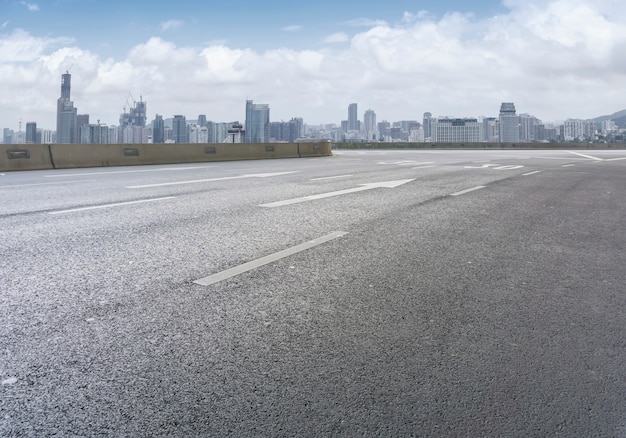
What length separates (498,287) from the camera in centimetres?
393

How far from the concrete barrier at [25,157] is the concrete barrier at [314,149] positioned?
44.1ft

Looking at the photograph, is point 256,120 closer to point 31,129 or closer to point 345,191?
point 31,129

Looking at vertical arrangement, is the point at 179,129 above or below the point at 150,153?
above

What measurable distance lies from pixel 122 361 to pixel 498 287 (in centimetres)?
278

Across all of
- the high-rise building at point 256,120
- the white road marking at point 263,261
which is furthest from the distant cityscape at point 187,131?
the white road marking at point 263,261

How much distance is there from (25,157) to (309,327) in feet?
53.6

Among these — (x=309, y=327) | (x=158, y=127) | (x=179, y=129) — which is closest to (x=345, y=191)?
(x=309, y=327)

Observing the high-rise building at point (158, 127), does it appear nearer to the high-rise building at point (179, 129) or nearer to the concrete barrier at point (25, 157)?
the high-rise building at point (179, 129)

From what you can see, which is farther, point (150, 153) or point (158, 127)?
point (158, 127)

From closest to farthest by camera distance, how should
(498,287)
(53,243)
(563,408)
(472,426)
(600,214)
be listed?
(472,426) < (563,408) < (498,287) < (53,243) < (600,214)

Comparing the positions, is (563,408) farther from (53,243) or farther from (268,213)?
(268,213)

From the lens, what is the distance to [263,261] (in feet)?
14.8

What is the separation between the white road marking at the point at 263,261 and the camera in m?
3.95

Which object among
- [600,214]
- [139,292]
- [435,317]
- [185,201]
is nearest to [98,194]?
[185,201]
